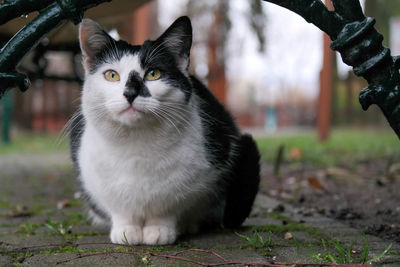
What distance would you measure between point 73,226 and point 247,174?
86cm

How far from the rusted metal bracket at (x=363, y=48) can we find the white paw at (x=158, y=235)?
89 cm

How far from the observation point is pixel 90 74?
1.72 metres

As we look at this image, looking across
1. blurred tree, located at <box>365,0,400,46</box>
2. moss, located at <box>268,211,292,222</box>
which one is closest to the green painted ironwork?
moss, located at <box>268,211,292,222</box>

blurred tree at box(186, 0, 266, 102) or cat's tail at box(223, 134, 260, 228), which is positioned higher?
blurred tree at box(186, 0, 266, 102)

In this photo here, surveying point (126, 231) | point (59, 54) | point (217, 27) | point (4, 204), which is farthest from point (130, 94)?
point (217, 27)

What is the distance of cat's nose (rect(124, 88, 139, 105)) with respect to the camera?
4.83 feet

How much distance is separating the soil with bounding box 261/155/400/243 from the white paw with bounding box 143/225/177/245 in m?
0.84

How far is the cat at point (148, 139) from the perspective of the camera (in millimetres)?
1570

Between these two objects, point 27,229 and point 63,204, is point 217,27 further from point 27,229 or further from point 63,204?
point 27,229

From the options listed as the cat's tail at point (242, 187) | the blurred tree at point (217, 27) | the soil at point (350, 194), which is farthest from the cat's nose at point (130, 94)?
the blurred tree at point (217, 27)

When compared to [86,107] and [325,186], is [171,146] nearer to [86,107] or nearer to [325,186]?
[86,107]

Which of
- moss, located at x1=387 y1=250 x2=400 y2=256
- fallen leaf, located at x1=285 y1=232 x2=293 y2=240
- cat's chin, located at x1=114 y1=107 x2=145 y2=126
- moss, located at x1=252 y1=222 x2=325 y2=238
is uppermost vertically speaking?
cat's chin, located at x1=114 y1=107 x2=145 y2=126

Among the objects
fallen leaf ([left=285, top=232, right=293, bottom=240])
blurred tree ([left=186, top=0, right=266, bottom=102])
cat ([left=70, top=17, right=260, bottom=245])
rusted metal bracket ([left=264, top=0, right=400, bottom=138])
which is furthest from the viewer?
blurred tree ([left=186, top=0, right=266, bottom=102])

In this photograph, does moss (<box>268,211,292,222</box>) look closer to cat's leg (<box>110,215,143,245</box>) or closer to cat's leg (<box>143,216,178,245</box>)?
cat's leg (<box>143,216,178,245</box>)
